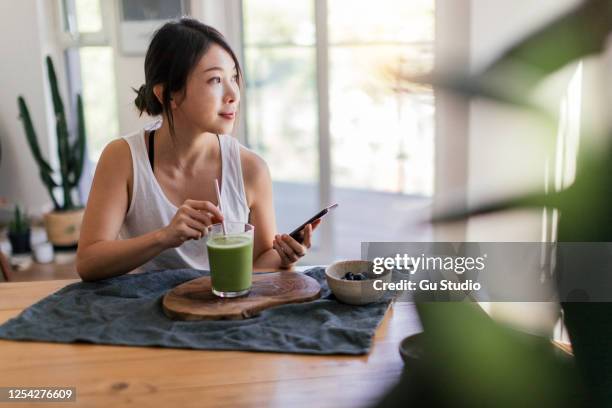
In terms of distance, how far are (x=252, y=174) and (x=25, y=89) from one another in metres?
2.73

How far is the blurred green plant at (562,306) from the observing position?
0.26 metres

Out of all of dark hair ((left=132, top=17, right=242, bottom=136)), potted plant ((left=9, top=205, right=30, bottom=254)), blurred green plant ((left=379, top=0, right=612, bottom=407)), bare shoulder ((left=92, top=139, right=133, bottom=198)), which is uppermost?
dark hair ((left=132, top=17, right=242, bottom=136))

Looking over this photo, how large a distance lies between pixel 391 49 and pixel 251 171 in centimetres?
141

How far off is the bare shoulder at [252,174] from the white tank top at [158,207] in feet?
0.07

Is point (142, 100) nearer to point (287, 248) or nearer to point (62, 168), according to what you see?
point (287, 248)

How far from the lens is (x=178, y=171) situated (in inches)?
64.0

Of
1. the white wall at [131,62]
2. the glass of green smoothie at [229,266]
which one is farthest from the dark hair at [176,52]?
the white wall at [131,62]

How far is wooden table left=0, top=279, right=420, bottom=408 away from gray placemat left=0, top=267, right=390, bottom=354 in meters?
0.02

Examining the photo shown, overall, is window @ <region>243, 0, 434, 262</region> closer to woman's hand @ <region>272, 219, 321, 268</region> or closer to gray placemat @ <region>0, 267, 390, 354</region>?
woman's hand @ <region>272, 219, 321, 268</region>

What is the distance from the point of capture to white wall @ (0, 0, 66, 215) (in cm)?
374

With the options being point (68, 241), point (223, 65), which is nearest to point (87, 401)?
point (223, 65)

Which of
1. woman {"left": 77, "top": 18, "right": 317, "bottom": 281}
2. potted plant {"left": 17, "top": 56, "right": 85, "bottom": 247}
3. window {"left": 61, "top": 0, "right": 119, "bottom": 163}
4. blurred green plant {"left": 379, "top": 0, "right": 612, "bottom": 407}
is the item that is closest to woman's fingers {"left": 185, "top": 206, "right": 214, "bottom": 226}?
woman {"left": 77, "top": 18, "right": 317, "bottom": 281}

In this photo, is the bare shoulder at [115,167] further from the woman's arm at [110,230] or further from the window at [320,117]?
Result: the window at [320,117]

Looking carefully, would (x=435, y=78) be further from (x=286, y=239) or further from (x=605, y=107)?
(x=286, y=239)
